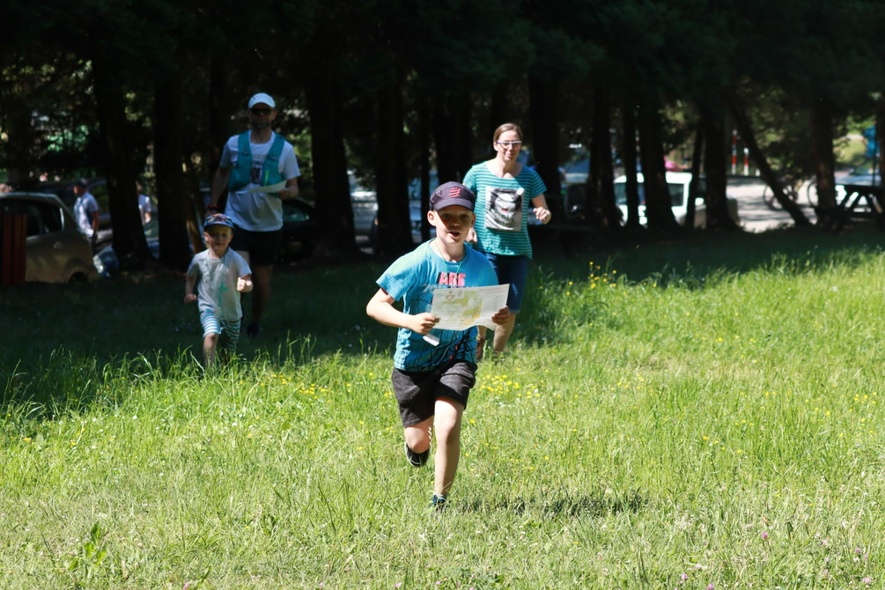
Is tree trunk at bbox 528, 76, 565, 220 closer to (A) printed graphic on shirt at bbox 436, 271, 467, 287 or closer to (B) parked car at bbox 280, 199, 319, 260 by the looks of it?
(B) parked car at bbox 280, 199, 319, 260

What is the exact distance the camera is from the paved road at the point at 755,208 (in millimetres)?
43906

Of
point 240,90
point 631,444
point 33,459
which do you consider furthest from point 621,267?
point 33,459

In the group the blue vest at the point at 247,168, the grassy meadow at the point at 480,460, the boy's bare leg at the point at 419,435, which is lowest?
the grassy meadow at the point at 480,460

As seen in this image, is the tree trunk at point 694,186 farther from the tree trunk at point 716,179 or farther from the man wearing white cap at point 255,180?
the man wearing white cap at point 255,180

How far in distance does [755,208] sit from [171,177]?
129 feet

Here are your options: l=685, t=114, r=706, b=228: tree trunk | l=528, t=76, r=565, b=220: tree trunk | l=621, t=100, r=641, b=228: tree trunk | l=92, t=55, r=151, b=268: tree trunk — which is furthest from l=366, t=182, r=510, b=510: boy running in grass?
l=685, t=114, r=706, b=228: tree trunk

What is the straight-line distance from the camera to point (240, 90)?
2306 cm

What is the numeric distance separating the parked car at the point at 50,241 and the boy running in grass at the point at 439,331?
12715mm

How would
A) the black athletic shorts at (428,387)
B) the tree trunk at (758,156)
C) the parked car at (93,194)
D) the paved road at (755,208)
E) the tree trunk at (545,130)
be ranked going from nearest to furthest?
the black athletic shorts at (428,387) → the tree trunk at (545,130) → the tree trunk at (758,156) → the parked car at (93,194) → the paved road at (755,208)

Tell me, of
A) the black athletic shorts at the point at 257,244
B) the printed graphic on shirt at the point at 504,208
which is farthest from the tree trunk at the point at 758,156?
the printed graphic on shirt at the point at 504,208

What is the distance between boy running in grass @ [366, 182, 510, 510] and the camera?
222 inches

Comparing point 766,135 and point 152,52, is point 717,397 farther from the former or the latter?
point 766,135

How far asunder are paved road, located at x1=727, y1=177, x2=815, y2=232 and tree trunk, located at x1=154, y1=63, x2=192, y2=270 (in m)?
15.9

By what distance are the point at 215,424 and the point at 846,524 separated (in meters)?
3.76
